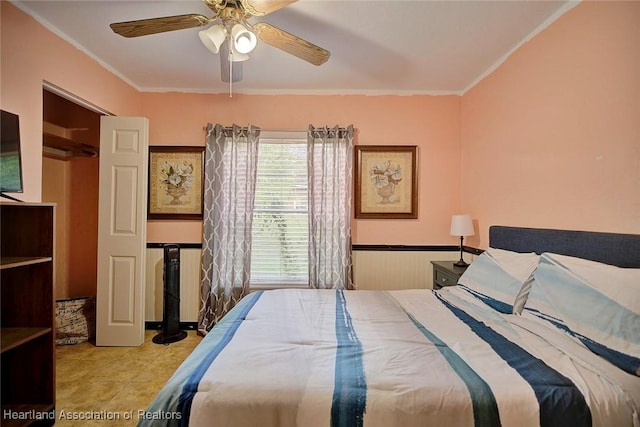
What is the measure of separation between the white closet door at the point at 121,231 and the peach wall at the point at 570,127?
10.9ft

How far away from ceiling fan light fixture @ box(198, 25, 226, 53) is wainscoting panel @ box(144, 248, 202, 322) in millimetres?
2191

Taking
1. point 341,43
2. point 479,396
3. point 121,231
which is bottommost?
point 479,396

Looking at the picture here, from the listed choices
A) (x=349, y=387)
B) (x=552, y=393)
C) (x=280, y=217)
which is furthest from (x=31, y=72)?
(x=552, y=393)

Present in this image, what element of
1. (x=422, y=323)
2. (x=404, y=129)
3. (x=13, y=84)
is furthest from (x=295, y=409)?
(x=404, y=129)

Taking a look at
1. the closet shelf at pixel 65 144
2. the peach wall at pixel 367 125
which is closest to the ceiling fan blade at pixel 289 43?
the peach wall at pixel 367 125

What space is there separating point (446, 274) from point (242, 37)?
247cm

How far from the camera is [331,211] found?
126 inches

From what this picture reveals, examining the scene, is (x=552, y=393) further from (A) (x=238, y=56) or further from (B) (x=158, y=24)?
(B) (x=158, y=24)

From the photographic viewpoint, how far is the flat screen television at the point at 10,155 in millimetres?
1718

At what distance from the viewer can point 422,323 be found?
166 centimetres

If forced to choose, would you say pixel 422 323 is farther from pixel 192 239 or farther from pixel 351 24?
pixel 192 239

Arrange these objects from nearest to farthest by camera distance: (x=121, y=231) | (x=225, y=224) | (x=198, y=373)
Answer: (x=198, y=373) → (x=121, y=231) → (x=225, y=224)

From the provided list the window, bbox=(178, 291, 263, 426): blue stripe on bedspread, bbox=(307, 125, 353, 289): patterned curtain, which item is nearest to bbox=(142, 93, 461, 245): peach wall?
bbox=(307, 125, 353, 289): patterned curtain

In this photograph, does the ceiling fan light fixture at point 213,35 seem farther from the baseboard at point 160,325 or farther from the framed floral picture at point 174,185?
the baseboard at point 160,325
